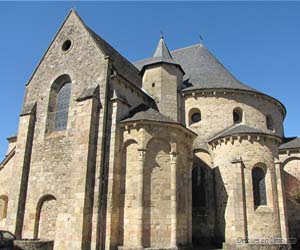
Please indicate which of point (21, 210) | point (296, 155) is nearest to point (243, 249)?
point (296, 155)

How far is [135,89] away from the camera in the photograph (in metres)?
18.4

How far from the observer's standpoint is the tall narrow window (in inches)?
712

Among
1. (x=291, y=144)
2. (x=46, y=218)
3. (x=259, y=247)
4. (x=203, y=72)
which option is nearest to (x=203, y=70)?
(x=203, y=72)

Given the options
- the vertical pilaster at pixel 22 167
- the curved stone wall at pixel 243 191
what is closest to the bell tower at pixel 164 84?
the curved stone wall at pixel 243 191

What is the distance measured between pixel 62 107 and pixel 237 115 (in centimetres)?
1206

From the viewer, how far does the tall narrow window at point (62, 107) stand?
59.3 feet

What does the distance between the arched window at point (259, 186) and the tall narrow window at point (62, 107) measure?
37.3 feet

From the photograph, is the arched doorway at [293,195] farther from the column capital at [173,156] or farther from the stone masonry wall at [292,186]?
the column capital at [173,156]

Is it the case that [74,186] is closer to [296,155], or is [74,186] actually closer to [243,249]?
[243,249]

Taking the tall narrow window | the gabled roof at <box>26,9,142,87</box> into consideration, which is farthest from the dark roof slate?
the tall narrow window

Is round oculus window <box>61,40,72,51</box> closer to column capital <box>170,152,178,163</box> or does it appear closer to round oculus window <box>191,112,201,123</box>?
column capital <box>170,152,178,163</box>

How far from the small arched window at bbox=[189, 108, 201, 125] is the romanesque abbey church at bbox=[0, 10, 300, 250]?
10 centimetres

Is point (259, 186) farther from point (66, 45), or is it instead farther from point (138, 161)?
point (66, 45)

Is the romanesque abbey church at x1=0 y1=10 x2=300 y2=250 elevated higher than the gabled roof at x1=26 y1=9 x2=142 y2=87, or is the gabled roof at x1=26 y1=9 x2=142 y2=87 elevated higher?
the gabled roof at x1=26 y1=9 x2=142 y2=87
